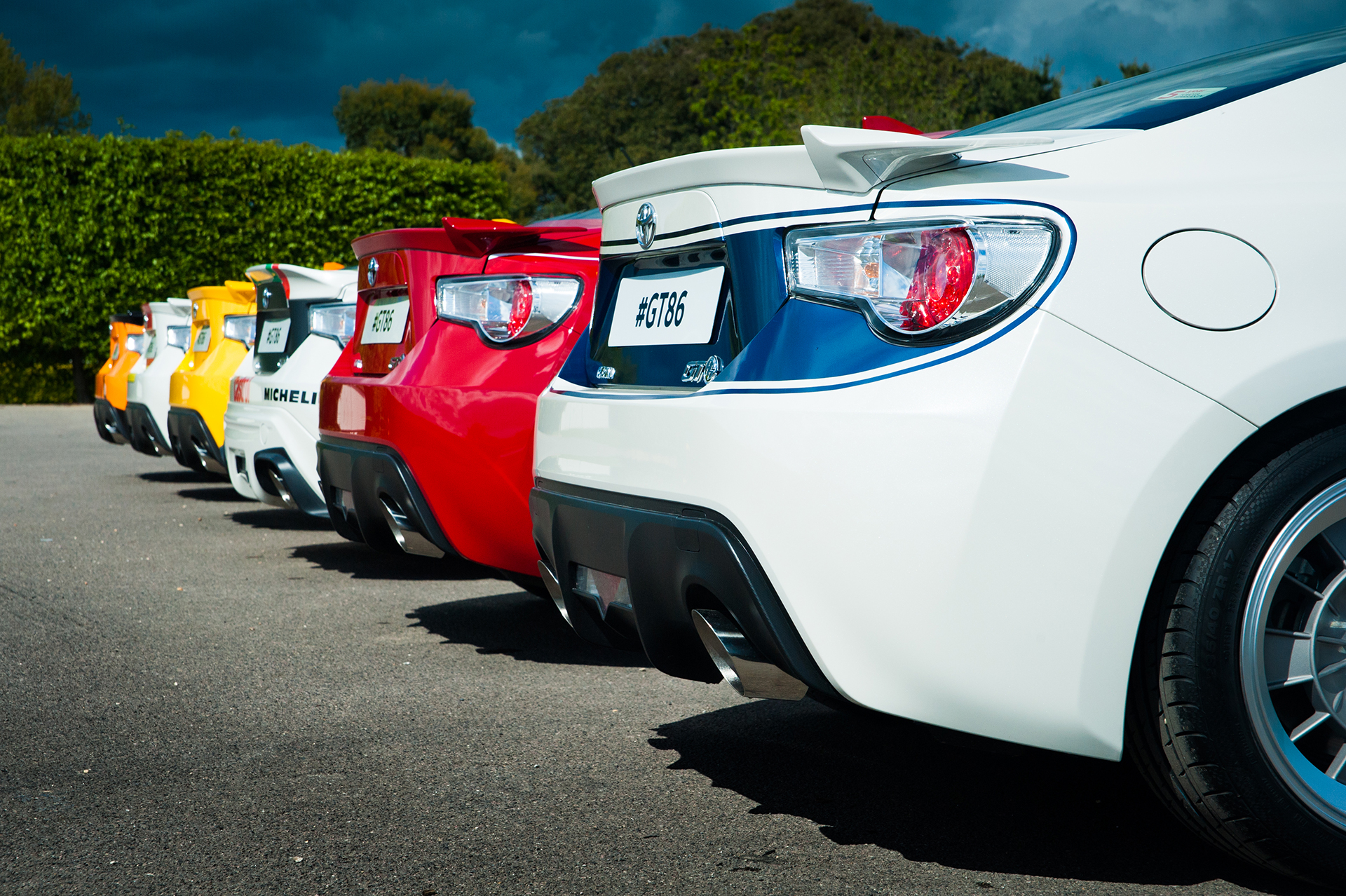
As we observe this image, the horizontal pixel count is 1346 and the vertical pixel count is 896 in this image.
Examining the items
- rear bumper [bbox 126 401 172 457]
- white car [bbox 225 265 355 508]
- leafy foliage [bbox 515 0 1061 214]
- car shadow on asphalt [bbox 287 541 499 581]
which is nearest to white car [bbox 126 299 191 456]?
rear bumper [bbox 126 401 172 457]

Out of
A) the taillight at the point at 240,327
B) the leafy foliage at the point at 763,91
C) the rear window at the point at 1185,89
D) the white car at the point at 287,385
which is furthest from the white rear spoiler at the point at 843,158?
the leafy foliage at the point at 763,91

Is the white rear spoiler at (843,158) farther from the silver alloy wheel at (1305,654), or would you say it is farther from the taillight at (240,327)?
the taillight at (240,327)

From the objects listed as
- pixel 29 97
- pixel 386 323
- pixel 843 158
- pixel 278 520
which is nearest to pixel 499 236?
pixel 386 323

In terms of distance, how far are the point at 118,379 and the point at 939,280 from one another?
9.55m

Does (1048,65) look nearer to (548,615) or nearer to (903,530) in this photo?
(548,615)

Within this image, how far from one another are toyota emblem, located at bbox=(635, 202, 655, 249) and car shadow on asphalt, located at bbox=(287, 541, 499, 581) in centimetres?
300

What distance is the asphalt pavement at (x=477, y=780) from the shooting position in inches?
92.0

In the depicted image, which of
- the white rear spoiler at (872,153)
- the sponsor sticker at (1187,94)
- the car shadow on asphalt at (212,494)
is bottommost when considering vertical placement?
the car shadow on asphalt at (212,494)

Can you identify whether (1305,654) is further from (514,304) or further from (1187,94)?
(514,304)

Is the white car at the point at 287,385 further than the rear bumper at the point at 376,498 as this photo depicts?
Yes

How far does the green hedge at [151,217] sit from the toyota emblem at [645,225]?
61.7 feet

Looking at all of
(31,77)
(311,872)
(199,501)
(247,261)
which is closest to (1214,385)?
(311,872)

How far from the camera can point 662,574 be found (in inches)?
92.7

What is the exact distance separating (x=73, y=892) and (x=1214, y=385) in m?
2.18
